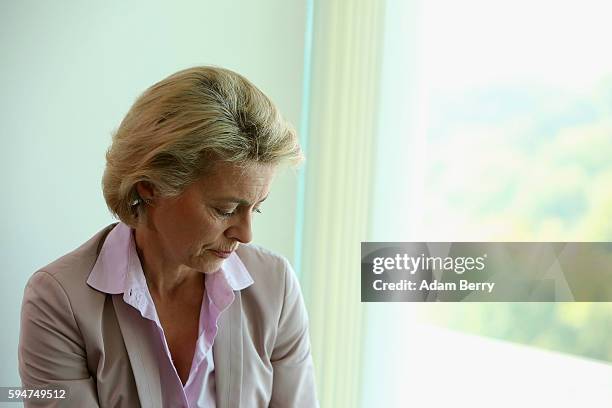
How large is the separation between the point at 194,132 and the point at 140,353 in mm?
482

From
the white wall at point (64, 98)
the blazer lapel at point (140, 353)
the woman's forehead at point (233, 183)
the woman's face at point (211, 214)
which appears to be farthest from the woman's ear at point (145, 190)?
the white wall at point (64, 98)

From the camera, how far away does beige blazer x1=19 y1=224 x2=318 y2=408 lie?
5.08 ft

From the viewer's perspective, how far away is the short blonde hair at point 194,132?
1465 mm

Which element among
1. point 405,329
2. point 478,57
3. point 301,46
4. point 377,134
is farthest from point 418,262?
point 301,46

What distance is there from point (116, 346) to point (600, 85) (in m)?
1.42

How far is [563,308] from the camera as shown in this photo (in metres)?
2.20

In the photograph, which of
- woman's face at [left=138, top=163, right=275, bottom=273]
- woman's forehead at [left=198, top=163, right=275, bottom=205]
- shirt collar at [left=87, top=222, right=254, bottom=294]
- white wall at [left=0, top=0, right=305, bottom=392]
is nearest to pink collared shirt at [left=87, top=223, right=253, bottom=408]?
shirt collar at [left=87, top=222, right=254, bottom=294]

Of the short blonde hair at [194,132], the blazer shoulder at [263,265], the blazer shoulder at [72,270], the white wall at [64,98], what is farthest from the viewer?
the white wall at [64,98]

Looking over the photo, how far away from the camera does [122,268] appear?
1624 mm

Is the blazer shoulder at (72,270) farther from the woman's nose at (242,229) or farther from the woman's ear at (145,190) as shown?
the woman's nose at (242,229)

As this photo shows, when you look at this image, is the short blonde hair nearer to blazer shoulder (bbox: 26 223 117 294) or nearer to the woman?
the woman

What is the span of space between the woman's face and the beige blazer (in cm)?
17

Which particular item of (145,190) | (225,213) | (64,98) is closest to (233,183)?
(225,213)

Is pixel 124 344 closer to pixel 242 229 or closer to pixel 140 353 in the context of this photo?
pixel 140 353
